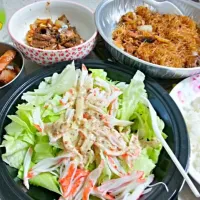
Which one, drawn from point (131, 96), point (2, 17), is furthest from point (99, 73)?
point (2, 17)

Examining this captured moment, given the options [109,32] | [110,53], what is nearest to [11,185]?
[110,53]

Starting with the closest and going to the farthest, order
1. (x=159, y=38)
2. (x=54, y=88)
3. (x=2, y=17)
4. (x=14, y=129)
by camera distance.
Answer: (x=14, y=129), (x=54, y=88), (x=159, y=38), (x=2, y=17)

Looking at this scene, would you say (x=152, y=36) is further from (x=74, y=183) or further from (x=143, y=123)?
(x=74, y=183)

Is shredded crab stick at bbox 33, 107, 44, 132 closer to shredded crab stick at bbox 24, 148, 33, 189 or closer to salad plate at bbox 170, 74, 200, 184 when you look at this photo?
shredded crab stick at bbox 24, 148, 33, 189

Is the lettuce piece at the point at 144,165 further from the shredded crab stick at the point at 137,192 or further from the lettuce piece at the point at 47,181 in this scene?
the lettuce piece at the point at 47,181

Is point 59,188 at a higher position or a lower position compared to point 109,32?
lower

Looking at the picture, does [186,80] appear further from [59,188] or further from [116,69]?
[59,188]

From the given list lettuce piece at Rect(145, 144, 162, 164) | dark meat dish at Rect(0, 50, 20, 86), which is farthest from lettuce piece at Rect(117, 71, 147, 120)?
dark meat dish at Rect(0, 50, 20, 86)
